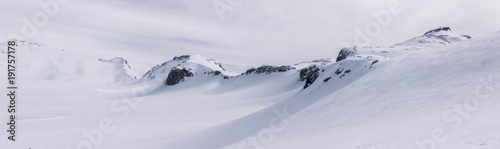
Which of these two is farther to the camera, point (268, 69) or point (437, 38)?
point (268, 69)

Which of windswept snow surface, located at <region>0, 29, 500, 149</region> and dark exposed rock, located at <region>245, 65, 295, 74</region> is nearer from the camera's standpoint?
windswept snow surface, located at <region>0, 29, 500, 149</region>

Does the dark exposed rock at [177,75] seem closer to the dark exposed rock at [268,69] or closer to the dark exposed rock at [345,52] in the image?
the dark exposed rock at [268,69]

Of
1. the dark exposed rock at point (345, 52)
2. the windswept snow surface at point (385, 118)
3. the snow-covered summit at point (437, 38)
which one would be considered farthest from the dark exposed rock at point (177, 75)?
the windswept snow surface at point (385, 118)

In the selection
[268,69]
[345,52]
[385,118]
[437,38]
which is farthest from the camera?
[268,69]

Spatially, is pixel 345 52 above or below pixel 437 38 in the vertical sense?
below

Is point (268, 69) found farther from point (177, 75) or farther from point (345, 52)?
point (177, 75)

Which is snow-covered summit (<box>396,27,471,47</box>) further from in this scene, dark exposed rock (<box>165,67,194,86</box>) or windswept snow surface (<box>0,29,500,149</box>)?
dark exposed rock (<box>165,67,194,86</box>)

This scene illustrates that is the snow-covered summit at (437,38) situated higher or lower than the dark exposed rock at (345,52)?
higher

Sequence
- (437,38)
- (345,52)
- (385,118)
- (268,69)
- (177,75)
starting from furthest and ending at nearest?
(177,75)
(268,69)
(437,38)
(345,52)
(385,118)

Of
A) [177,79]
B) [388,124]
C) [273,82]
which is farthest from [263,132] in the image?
[177,79]

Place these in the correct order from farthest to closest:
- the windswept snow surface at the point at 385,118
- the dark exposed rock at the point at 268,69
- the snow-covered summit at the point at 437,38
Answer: the dark exposed rock at the point at 268,69
the snow-covered summit at the point at 437,38
the windswept snow surface at the point at 385,118

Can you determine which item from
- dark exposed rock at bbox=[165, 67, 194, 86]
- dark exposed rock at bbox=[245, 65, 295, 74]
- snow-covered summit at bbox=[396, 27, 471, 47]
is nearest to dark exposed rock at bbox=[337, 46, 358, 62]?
snow-covered summit at bbox=[396, 27, 471, 47]

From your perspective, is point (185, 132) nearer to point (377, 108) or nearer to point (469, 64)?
point (377, 108)

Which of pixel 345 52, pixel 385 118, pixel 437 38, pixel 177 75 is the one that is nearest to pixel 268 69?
pixel 345 52
